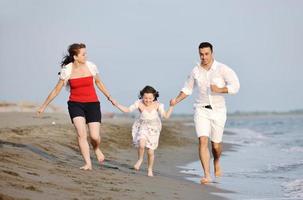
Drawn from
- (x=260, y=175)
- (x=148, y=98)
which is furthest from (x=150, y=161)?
(x=260, y=175)

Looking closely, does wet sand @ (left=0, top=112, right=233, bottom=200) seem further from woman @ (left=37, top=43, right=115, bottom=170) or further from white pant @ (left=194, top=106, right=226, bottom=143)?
white pant @ (left=194, top=106, right=226, bottom=143)

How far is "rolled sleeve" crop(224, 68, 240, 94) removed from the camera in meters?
9.38

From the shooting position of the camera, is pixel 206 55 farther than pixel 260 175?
No

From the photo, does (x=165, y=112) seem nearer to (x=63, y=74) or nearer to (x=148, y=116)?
(x=148, y=116)

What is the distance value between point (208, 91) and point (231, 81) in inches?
14.7

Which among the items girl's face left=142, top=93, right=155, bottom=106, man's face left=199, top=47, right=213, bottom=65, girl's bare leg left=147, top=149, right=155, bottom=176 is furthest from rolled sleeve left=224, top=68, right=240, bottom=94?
girl's bare leg left=147, top=149, right=155, bottom=176

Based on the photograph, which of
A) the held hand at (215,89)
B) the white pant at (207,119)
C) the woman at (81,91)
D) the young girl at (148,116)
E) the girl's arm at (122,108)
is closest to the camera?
the woman at (81,91)

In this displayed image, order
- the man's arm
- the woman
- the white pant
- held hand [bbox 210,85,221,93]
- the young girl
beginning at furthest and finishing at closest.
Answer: the young girl → the man's arm → the white pant → held hand [bbox 210,85,221,93] → the woman

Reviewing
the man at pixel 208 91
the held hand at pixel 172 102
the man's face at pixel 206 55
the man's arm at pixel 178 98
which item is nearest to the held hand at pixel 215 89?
the man at pixel 208 91

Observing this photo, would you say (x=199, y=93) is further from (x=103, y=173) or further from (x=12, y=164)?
(x=12, y=164)

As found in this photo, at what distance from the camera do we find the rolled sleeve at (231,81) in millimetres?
9383

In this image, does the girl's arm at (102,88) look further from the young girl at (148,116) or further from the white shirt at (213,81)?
the white shirt at (213,81)

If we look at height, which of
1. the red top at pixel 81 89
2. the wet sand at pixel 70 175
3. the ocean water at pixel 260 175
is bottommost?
the ocean water at pixel 260 175

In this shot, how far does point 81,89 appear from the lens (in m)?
9.32
